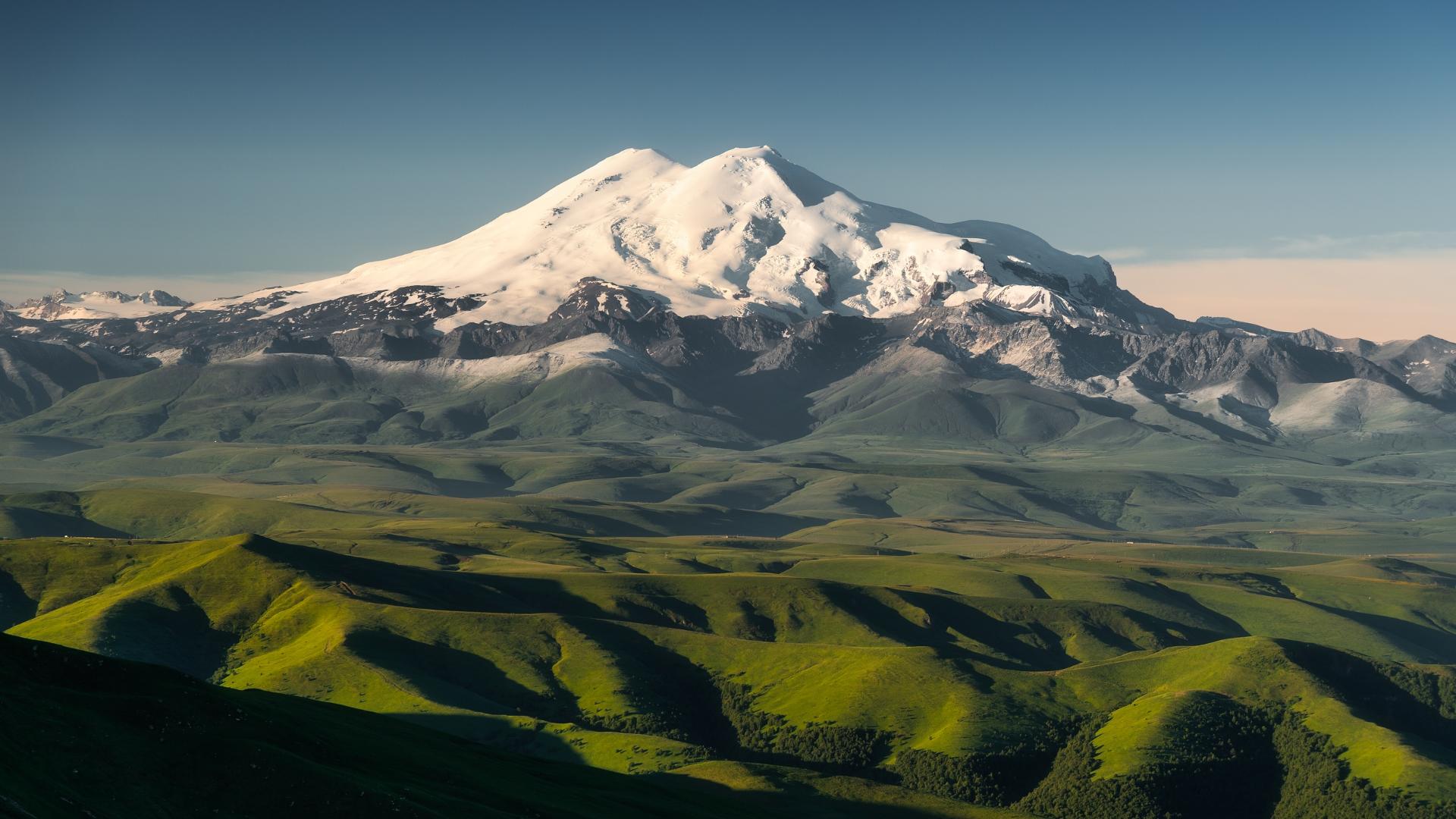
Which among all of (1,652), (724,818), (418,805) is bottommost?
(724,818)

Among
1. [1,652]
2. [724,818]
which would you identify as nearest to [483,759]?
[724,818]

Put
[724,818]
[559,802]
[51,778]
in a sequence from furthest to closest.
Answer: [724,818], [559,802], [51,778]

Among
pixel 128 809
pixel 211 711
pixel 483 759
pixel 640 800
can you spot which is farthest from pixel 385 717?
pixel 128 809

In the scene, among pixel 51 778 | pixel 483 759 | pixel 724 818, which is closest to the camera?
pixel 51 778

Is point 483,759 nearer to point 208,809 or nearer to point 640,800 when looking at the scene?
point 640,800

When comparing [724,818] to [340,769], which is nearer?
[340,769]

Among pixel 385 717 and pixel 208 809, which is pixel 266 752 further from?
pixel 385 717

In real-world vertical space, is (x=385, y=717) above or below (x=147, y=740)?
below

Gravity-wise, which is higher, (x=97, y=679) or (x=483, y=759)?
(x=97, y=679)

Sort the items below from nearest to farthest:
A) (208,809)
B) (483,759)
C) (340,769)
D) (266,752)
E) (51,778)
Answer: (51,778), (208,809), (266,752), (340,769), (483,759)
